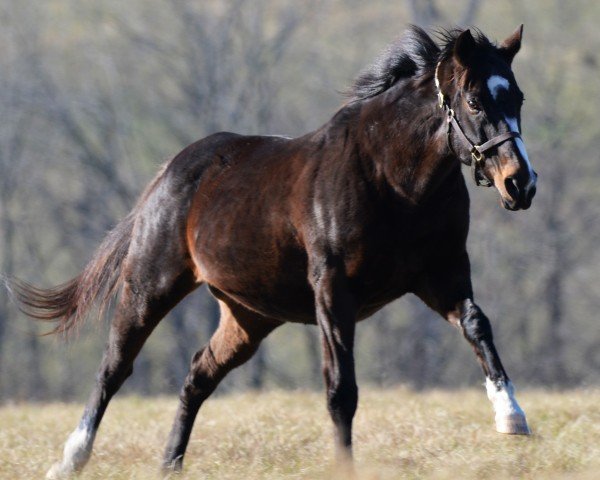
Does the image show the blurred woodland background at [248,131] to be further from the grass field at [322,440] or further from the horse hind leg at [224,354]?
the horse hind leg at [224,354]

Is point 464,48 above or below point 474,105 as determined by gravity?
above

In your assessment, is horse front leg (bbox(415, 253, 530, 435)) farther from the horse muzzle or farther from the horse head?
the horse muzzle

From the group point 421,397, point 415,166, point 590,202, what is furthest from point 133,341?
point 590,202

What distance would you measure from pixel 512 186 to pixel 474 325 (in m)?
0.80

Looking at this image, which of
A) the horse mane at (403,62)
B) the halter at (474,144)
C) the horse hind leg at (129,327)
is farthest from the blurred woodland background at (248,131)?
the halter at (474,144)

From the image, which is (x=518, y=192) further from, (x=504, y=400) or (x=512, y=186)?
(x=504, y=400)

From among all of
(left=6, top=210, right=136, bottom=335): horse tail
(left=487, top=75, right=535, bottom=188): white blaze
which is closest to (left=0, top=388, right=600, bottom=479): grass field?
(left=6, top=210, right=136, bottom=335): horse tail

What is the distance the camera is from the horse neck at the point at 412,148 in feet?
19.9

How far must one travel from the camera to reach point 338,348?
5984 mm

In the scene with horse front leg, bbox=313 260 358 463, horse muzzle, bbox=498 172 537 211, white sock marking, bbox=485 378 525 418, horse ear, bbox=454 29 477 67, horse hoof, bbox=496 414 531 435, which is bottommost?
horse hoof, bbox=496 414 531 435

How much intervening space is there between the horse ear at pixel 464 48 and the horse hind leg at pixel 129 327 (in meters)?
2.36

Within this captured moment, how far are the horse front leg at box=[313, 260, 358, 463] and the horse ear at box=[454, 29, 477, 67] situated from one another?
125 cm

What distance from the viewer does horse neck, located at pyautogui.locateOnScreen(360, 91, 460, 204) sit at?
6.07 meters

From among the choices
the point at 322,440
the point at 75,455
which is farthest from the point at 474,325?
the point at 75,455
